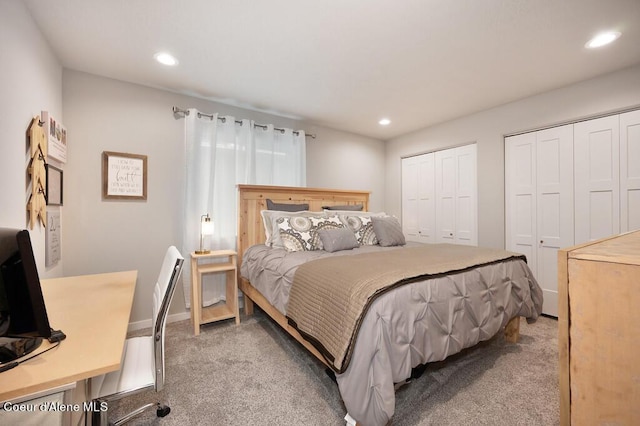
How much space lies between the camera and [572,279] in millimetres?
741

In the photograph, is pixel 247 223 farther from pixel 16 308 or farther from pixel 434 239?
pixel 434 239

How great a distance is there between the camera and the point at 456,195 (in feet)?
12.4

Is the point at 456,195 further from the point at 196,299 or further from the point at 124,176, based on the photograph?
the point at 124,176

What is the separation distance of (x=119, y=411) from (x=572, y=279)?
224 centimetres

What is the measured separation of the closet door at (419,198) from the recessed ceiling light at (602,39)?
6.78 feet

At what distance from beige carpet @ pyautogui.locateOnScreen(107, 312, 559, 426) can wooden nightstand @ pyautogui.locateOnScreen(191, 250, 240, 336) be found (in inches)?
9.6

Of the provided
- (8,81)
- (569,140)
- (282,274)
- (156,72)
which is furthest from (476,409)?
(156,72)

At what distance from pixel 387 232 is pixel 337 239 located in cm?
64

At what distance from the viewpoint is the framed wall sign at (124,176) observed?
2.53m

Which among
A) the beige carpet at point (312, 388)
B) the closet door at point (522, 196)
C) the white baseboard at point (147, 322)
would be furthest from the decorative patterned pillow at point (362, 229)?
the white baseboard at point (147, 322)

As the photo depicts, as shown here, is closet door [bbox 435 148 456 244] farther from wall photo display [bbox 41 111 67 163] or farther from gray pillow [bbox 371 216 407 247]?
wall photo display [bbox 41 111 67 163]

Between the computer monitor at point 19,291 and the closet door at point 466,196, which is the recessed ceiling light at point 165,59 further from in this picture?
the closet door at point 466,196

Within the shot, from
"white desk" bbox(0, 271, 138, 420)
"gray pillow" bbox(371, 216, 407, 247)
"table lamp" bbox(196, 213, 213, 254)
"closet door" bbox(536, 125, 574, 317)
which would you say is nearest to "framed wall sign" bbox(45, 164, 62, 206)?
"white desk" bbox(0, 271, 138, 420)

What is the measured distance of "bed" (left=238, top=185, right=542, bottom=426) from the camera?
1.24m
